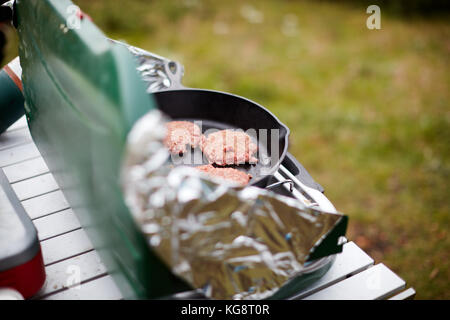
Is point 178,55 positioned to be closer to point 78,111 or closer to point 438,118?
point 438,118

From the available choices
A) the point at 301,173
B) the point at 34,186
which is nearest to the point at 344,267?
the point at 301,173

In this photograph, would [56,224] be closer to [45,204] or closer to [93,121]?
[45,204]

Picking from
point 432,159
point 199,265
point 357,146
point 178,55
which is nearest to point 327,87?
point 357,146

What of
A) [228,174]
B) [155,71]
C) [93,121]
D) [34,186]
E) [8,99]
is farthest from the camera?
[155,71]

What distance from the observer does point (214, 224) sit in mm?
1049

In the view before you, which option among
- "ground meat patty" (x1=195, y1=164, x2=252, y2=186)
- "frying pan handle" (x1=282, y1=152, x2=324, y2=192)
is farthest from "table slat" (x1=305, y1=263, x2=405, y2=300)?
"ground meat patty" (x1=195, y1=164, x2=252, y2=186)

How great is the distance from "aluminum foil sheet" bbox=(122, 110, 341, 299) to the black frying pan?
0.58 metres

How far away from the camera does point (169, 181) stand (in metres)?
0.97

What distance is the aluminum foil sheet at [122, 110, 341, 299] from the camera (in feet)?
3.02

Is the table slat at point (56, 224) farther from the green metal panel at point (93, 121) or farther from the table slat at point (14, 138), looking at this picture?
the table slat at point (14, 138)

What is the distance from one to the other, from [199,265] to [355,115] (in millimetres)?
2932

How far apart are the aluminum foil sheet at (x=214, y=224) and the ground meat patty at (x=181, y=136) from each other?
0.72 m

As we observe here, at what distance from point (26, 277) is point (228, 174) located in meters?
0.79

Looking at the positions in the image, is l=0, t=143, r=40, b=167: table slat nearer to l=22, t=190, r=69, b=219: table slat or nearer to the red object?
l=22, t=190, r=69, b=219: table slat
